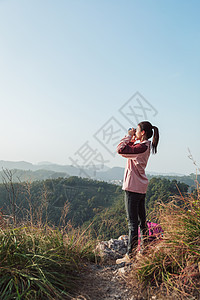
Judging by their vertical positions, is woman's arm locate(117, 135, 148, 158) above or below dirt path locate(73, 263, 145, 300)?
above

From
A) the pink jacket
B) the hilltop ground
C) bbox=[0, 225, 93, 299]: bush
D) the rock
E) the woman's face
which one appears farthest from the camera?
the rock

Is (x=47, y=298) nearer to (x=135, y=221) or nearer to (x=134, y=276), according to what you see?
(x=134, y=276)

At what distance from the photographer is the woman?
9.29ft

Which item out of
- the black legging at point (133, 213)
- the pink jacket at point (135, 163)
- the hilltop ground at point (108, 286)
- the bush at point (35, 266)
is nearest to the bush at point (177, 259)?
the hilltop ground at point (108, 286)

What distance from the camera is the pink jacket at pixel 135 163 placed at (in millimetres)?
2826

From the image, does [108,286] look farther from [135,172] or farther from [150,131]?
[150,131]

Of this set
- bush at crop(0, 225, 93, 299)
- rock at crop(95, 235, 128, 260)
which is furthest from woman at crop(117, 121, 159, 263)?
bush at crop(0, 225, 93, 299)

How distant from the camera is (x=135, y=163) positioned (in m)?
2.89

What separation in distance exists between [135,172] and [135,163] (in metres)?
0.11

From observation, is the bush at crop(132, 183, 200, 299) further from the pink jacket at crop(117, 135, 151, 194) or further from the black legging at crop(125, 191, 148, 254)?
the pink jacket at crop(117, 135, 151, 194)

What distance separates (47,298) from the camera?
2105 mm

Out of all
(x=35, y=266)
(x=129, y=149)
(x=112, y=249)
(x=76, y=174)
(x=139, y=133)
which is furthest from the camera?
(x=76, y=174)

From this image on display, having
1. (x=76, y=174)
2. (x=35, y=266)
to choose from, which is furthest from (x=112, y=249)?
(x=76, y=174)

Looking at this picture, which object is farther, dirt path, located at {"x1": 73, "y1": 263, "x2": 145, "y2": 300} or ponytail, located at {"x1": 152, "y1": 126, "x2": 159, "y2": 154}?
ponytail, located at {"x1": 152, "y1": 126, "x2": 159, "y2": 154}
